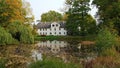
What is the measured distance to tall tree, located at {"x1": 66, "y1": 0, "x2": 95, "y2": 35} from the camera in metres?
72.2

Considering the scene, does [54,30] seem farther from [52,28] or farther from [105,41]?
[105,41]

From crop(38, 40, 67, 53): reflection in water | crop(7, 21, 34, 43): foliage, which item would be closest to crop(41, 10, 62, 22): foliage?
crop(7, 21, 34, 43): foliage

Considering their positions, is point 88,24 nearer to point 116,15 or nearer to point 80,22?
point 80,22

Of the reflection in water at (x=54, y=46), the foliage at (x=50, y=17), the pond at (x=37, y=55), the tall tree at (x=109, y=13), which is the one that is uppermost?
the foliage at (x=50, y=17)

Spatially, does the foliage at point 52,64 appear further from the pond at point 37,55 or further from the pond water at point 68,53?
the pond water at point 68,53

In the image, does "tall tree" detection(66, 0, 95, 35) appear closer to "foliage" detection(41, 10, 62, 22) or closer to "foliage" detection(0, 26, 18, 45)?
"foliage" detection(0, 26, 18, 45)

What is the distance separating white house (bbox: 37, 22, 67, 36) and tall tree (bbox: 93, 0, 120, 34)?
57252 mm

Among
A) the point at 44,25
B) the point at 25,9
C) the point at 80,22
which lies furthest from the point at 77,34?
the point at 44,25

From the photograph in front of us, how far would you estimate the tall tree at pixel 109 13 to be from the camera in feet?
155

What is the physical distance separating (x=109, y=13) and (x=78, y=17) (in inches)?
981

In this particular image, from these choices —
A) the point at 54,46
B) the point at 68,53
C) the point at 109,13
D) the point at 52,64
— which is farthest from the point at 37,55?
the point at 109,13

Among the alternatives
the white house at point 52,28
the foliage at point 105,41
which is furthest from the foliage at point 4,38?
the white house at point 52,28

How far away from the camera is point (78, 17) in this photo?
73625 millimetres

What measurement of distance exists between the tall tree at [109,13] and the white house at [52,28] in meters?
57.3
